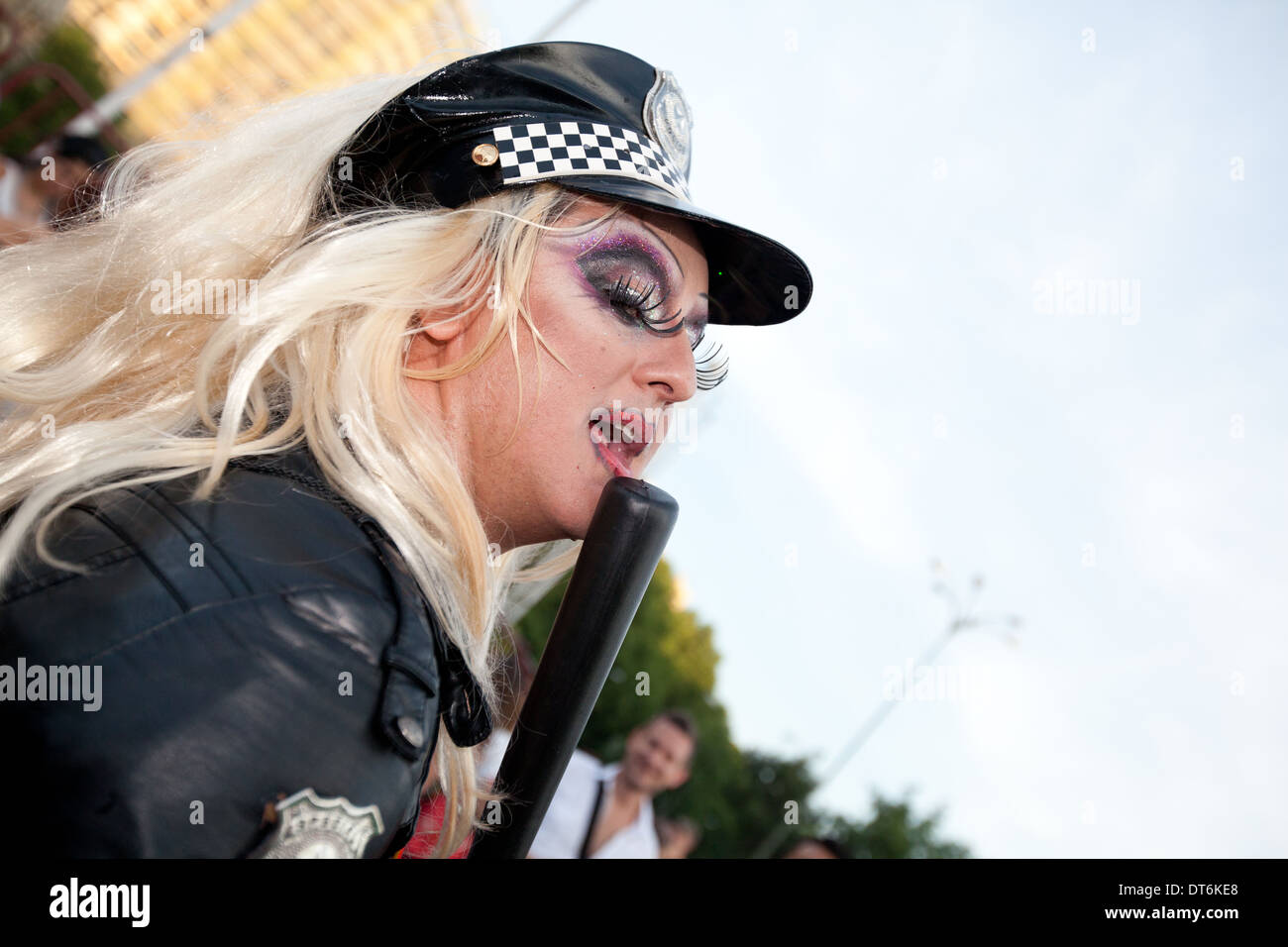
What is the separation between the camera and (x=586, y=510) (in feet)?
6.63

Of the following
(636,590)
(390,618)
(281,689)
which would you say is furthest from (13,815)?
(636,590)

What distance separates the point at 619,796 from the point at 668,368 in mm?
4015

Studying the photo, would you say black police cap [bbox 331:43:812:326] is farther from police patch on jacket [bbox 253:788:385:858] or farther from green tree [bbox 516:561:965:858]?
green tree [bbox 516:561:965:858]

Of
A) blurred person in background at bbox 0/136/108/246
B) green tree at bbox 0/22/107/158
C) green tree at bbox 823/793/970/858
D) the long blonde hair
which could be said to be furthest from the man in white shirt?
green tree at bbox 823/793/970/858

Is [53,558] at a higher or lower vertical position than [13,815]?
higher

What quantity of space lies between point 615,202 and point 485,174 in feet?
0.85

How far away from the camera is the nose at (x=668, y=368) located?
208 cm

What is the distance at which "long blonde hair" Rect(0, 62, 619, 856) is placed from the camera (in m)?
1.67

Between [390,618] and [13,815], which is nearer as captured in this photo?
[13,815]

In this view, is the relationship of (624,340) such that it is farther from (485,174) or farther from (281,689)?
(281,689)

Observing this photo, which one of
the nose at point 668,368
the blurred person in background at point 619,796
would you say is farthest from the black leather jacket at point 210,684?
the blurred person in background at point 619,796

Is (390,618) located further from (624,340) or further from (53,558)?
(624,340)
